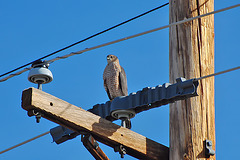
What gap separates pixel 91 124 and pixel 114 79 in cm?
319

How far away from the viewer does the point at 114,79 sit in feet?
31.9

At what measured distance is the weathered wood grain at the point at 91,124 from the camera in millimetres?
6195

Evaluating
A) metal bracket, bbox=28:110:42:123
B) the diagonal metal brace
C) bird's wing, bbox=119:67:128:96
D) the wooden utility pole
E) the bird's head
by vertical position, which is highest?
the bird's head

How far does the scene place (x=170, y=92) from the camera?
6.52 meters

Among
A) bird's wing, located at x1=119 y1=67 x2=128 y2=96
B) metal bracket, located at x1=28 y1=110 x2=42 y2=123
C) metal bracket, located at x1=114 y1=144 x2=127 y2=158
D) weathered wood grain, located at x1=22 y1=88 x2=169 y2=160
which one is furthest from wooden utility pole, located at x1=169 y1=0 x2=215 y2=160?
bird's wing, located at x1=119 y1=67 x2=128 y2=96

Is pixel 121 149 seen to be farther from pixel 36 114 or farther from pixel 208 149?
pixel 36 114

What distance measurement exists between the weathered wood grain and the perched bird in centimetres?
275

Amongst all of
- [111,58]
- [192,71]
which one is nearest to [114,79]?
[111,58]

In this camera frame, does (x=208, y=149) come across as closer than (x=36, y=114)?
No

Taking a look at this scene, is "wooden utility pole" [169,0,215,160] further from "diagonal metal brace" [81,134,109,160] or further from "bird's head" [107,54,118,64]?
"bird's head" [107,54,118,64]

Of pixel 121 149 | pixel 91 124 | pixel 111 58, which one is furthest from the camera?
pixel 111 58

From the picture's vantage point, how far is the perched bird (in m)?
9.62

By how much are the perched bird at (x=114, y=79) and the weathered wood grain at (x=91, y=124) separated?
2.75m

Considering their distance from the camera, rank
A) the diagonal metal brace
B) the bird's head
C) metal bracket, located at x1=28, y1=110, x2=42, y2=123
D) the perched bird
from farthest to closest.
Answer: the bird's head → the perched bird → the diagonal metal brace → metal bracket, located at x1=28, y1=110, x2=42, y2=123
